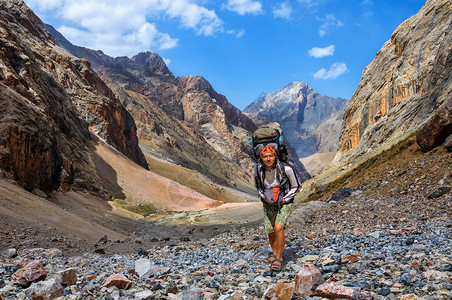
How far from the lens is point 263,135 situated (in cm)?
646

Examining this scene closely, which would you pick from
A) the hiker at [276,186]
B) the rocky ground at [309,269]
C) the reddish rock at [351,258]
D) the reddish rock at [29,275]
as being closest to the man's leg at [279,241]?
the hiker at [276,186]

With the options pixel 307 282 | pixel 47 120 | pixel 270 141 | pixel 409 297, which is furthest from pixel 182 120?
pixel 409 297

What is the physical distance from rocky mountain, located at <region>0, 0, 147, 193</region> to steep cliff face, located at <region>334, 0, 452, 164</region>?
29.1 metres

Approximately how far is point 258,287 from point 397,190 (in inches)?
416

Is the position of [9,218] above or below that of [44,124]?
below

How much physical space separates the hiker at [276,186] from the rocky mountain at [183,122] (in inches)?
3192

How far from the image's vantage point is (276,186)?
6.24m

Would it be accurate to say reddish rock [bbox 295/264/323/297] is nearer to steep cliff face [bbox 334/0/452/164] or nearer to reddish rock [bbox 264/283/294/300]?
reddish rock [bbox 264/283/294/300]

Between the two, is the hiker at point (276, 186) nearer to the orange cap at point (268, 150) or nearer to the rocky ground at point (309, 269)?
the orange cap at point (268, 150)

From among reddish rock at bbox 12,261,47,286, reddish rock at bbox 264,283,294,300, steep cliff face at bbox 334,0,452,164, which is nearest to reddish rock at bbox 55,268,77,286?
reddish rock at bbox 12,261,47,286

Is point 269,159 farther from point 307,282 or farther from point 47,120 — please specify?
point 47,120

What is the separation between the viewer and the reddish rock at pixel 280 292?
159 inches

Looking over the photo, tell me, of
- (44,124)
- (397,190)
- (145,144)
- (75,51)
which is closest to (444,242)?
(397,190)

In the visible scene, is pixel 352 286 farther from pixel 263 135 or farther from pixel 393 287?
pixel 263 135
